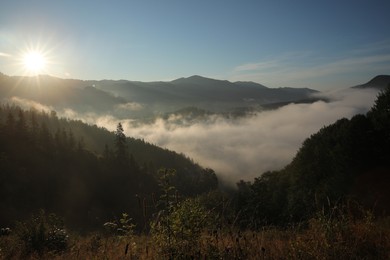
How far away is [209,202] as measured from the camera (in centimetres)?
3209

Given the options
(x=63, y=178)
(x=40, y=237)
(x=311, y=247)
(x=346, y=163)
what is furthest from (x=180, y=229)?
(x=63, y=178)

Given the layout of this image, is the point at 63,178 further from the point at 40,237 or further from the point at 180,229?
the point at 180,229

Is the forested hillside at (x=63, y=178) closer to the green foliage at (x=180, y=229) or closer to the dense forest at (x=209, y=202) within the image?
the dense forest at (x=209, y=202)

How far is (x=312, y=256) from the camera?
5699 millimetres

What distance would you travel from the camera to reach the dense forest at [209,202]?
6.13 metres

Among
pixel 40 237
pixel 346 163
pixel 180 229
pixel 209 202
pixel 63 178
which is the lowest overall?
pixel 63 178

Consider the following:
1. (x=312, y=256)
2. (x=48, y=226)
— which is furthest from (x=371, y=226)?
(x=48, y=226)

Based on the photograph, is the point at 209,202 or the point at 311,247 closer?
the point at 311,247

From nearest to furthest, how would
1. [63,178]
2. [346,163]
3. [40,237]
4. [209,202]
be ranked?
[40,237]
[209,202]
[346,163]
[63,178]

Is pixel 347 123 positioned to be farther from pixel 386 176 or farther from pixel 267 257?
pixel 267 257

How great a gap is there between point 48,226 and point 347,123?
33.1 meters

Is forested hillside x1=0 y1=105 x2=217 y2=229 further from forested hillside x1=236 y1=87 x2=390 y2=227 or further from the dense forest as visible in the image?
forested hillside x1=236 y1=87 x2=390 y2=227

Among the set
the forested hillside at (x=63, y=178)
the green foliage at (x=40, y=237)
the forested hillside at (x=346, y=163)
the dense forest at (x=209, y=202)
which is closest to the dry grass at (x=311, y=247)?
the dense forest at (x=209, y=202)

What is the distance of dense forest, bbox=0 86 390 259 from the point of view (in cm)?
613
